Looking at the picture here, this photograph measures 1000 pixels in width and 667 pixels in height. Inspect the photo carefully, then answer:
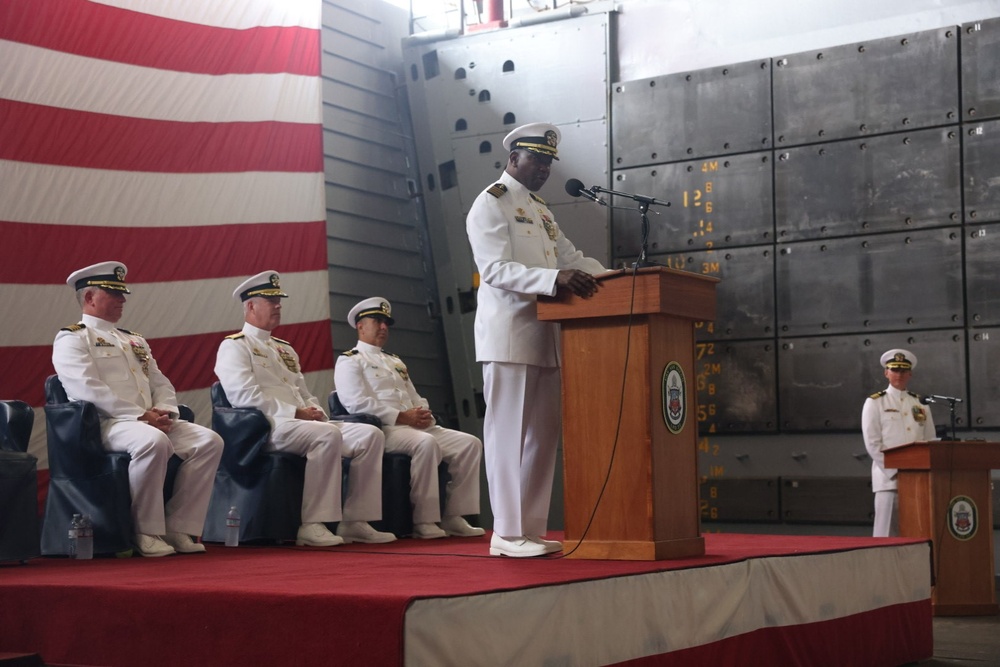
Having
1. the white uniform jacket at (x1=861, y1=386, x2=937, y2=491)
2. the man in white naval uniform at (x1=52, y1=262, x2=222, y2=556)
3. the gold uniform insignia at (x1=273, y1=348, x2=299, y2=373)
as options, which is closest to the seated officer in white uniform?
the gold uniform insignia at (x1=273, y1=348, x2=299, y2=373)

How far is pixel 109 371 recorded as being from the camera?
14.3ft

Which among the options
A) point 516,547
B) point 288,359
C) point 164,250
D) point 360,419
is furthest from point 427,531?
point 164,250

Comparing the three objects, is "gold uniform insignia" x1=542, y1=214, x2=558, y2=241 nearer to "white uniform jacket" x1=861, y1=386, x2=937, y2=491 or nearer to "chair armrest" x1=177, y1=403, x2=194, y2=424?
"chair armrest" x1=177, y1=403, x2=194, y2=424

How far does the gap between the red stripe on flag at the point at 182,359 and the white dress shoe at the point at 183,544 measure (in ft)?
5.36

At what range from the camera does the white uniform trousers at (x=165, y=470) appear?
4086 mm

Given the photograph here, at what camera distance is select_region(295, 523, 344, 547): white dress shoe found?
4.60 m

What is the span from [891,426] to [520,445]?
3336mm

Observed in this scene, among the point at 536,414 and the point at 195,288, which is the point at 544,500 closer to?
the point at 536,414

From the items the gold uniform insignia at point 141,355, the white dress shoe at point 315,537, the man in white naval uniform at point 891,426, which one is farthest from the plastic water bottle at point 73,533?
the man in white naval uniform at point 891,426

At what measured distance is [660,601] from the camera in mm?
2721

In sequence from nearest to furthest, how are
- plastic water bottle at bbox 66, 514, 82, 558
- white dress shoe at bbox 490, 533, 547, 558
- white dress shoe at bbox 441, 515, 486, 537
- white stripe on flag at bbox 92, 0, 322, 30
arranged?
white dress shoe at bbox 490, 533, 547, 558 < plastic water bottle at bbox 66, 514, 82, 558 < white dress shoe at bbox 441, 515, 486, 537 < white stripe on flag at bbox 92, 0, 322, 30

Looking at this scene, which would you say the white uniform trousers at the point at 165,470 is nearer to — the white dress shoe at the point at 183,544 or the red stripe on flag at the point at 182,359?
the white dress shoe at the point at 183,544

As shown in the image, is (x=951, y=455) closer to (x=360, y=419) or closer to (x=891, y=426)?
(x=891, y=426)

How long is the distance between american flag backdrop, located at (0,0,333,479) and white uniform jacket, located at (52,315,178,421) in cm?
123
